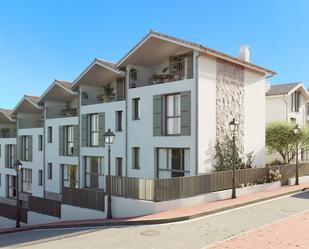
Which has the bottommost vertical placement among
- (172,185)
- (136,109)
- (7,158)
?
(7,158)

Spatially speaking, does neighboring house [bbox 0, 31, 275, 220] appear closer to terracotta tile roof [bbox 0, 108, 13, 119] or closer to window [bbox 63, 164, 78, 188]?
window [bbox 63, 164, 78, 188]

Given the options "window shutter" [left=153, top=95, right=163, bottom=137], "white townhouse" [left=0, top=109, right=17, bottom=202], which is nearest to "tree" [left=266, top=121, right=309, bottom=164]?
"window shutter" [left=153, top=95, right=163, bottom=137]

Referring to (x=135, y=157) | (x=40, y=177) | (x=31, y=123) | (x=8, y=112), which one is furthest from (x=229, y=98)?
(x=8, y=112)

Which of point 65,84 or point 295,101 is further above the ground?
point 65,84

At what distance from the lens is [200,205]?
15133 millimetres

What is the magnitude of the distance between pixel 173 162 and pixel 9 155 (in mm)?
21736

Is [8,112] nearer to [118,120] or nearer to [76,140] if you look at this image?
[76,140]

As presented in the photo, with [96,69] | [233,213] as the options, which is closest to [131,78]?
[96,69]

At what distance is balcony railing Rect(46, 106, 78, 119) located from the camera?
26859 mm

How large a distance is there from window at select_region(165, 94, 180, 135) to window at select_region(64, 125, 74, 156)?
1024 cm

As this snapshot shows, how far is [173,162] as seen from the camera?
1927 centimetres

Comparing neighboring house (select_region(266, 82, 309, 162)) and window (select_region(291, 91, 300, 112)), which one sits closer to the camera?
neighboring house (select_region(266, 82, 309, 162))

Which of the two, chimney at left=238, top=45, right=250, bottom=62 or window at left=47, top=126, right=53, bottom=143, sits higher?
chimney at left=238, top=45, right=250, bottom=62

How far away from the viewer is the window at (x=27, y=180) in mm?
30264
